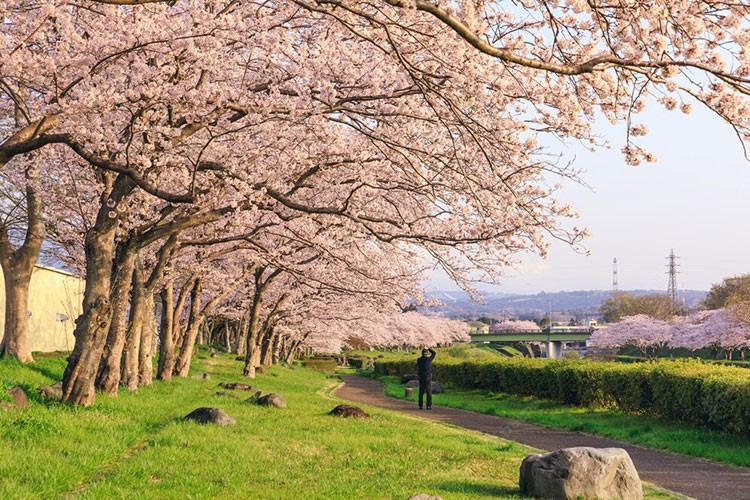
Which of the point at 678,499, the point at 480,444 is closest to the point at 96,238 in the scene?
the point at 480,444

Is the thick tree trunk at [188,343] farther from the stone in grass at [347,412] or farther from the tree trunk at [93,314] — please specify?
the tree trunk at [93,314]

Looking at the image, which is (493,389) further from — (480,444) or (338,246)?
Answer: (480,444)

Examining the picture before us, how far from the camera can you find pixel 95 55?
12531mm

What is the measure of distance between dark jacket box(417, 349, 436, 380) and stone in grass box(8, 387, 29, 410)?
1378 centimetres

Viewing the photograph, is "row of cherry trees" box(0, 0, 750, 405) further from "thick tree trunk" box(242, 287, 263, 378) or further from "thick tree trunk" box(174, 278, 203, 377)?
"thick tree trunk" box(242, 287, 263, 378)

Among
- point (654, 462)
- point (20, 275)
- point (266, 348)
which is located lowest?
point (654, 462)

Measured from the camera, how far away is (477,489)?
9.98 m

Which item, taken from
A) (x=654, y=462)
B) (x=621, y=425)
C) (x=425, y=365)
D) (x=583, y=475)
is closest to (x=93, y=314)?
(x=583, y=475)

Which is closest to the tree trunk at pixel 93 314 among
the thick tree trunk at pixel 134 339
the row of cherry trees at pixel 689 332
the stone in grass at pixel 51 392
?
the stone in grass at pixel 51 392

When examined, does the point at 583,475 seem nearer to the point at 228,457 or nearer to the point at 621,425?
the point at 228,457

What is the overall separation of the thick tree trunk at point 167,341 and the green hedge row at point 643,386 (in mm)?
Answer: 14043

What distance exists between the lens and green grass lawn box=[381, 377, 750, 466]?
15.8 m

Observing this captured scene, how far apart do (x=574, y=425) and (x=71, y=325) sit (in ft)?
89.3

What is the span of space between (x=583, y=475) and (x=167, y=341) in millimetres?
20022
